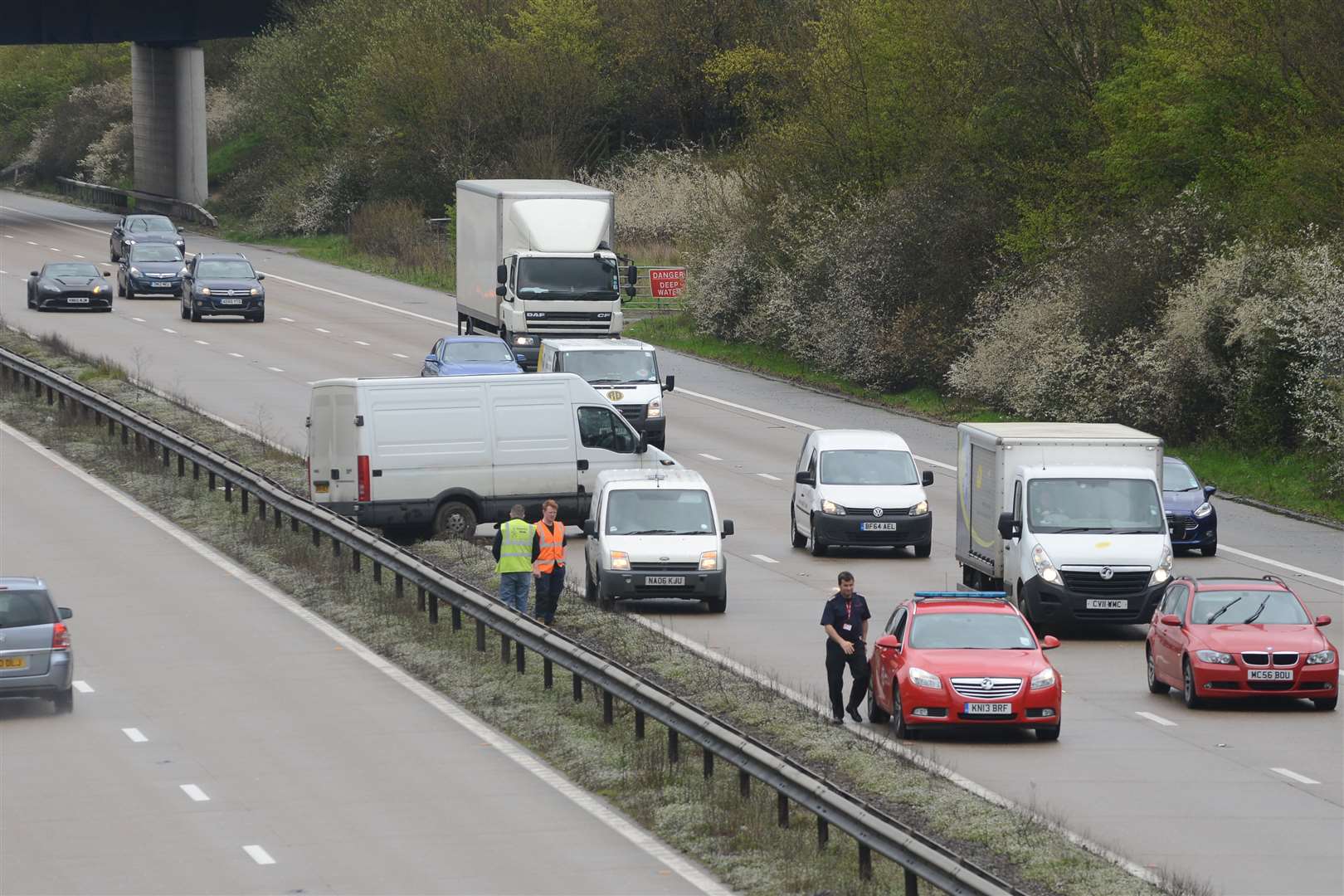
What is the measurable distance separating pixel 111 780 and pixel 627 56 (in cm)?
6828

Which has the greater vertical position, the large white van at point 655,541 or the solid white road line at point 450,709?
the large white van at point 655,541

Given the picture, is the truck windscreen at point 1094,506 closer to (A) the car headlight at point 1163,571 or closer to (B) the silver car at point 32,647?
(A) the car headlight at point 1163,571

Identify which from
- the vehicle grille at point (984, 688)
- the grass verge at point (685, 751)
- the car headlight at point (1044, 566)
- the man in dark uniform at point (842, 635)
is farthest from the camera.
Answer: the car headlight at point (1044, 566)

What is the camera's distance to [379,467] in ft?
93.9

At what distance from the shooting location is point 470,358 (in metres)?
40.5

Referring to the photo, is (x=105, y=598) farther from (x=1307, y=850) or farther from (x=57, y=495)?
(x=1307, y=850)

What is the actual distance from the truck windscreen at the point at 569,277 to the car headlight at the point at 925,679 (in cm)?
2718

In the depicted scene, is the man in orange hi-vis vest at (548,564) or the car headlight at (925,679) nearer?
the car headlight at (925,679)

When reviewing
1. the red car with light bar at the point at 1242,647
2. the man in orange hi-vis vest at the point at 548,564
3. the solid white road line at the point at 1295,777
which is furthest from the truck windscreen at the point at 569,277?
the solid white road line at the point at 1295,777

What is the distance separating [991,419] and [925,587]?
15.9 m

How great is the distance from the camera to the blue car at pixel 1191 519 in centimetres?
2959

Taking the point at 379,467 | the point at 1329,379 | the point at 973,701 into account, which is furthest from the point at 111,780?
the point at 1329,379

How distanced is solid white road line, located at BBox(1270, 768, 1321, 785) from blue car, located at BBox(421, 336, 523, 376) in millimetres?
23510

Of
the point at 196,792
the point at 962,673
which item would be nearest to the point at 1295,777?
the point at 962,673
